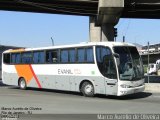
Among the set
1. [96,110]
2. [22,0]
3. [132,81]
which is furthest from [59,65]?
[96,110]

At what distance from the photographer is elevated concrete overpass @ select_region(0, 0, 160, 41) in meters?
27.4

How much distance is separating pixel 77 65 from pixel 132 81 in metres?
3.54

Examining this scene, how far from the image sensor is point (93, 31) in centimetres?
3444

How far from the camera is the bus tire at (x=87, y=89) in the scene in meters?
21.8

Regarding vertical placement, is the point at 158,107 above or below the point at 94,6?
below

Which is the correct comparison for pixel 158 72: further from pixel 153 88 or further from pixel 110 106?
pixel 110 106

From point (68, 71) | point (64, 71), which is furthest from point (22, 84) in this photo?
point (68, 71)

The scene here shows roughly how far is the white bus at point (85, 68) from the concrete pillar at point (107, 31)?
825 cm

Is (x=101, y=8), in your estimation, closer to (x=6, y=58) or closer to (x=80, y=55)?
(x=80, y=55)

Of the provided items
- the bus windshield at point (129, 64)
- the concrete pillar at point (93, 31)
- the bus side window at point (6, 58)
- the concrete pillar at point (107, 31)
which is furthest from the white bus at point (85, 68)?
the concrete pillar at point (93, 31)

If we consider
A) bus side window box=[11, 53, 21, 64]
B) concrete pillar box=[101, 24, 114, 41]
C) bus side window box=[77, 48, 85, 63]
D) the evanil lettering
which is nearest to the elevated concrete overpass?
concrete pillar box=[101, 24, 114, 41]

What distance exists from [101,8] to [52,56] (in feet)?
16.7

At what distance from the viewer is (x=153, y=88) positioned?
26078 millimetres

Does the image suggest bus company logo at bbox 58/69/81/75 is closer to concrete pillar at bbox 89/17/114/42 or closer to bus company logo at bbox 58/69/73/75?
bus company logo at bbox 58/69/73/75
